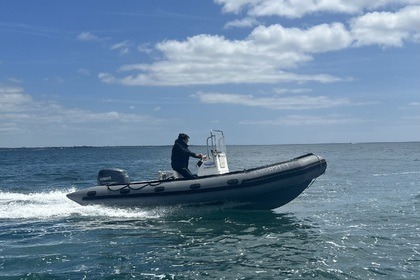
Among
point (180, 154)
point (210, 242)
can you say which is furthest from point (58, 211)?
point (210, 242)

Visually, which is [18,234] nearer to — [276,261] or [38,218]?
[38,218]

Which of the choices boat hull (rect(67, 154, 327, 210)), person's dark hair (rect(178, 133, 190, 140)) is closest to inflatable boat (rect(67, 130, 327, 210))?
boat hull (rect(67, 154, 327, 210))

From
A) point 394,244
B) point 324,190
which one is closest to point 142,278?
point 394,244

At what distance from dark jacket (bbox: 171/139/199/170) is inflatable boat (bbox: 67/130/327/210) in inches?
12.4

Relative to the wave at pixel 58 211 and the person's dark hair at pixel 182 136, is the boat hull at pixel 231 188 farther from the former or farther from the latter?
the person's dark hair at pixel 182 136

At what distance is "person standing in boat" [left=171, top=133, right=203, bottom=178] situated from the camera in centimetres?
1252

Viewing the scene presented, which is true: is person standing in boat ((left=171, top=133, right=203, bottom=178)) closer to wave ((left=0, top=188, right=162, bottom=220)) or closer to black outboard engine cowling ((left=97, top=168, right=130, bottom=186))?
wave ((left=0, top=188, right=162, bottom=220))

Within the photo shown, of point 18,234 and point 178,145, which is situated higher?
point 178,145

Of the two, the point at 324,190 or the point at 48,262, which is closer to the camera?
the point at 48,262

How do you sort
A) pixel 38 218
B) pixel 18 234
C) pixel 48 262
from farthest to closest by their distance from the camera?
pixel 38 218
pixel 18 234
pixel 48 262

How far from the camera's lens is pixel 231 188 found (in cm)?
1205

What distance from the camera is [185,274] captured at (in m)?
7.39

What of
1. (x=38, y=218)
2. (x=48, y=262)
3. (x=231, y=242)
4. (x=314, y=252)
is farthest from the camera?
(x=38, y=218)

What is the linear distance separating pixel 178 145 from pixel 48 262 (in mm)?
5246
